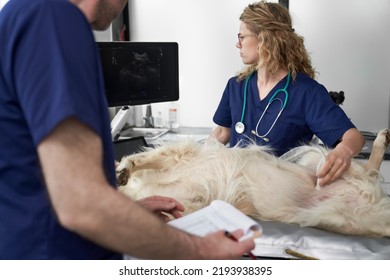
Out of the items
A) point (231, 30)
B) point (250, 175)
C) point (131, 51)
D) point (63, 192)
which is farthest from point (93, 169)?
point (231, 30)

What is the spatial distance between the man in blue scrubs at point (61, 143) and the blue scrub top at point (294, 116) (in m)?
1.02

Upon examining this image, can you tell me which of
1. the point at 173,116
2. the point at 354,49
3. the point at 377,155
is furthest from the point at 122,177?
the point at 354,49

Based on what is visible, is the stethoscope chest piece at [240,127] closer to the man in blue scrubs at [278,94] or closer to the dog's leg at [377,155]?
the man in blue scrubs at [278,94]

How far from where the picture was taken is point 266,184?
1.45m

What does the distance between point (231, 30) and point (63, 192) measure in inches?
88.1

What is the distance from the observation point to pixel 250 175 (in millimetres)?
1476

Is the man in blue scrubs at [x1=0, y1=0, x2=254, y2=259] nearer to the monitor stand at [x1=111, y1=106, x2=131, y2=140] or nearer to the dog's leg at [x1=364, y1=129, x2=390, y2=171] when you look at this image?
the dog's leg at [x1=364, y1=129, x2=390, y2=171]

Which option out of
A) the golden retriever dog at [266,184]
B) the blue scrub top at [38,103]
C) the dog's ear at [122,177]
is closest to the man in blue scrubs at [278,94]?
the golden retriever dog at [266,184]

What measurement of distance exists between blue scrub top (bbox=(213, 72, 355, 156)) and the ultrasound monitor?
0.35m

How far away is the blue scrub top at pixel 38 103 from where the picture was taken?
23.5 inches

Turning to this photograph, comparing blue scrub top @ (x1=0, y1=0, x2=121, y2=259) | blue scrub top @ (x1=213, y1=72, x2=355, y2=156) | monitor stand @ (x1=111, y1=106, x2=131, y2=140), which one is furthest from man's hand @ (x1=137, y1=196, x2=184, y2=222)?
monitor stand @ (x1=111, y1=106, x2=131, y2=140)

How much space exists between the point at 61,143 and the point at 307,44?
88.2 inches

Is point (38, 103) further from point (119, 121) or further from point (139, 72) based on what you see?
point (119, 121)
